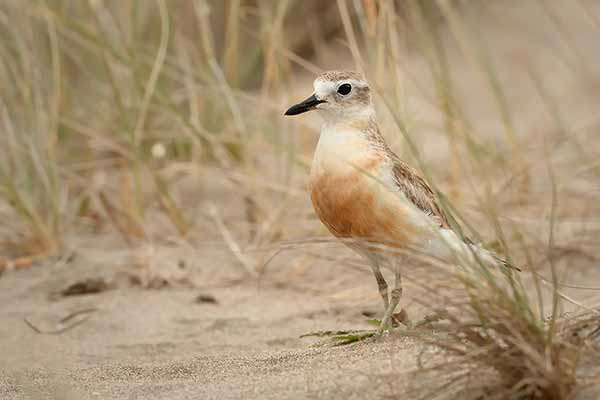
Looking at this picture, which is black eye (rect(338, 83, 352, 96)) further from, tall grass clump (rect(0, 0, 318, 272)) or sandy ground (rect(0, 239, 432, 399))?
tall grass clump (rect(0, 0, 318, 272))

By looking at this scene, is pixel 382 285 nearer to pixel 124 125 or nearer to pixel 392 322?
pixel 392 322

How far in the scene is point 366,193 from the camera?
3.53 metres

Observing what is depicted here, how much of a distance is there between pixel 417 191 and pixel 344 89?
48 centimetres

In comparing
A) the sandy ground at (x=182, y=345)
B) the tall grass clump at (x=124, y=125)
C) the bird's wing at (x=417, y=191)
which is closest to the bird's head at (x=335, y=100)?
the bird's wing at (x=417, y=191)

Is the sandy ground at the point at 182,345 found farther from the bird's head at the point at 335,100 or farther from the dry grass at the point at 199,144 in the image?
the bird's head at the point at 335,100

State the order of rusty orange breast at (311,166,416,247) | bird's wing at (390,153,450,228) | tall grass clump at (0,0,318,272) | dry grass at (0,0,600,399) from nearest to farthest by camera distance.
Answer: rusty orange breast at (311,166,416,247) < bird's wing at (390,153,450,228) < dry grass at (0,0,600,399) < tall grass clump at (0,0,318,272)

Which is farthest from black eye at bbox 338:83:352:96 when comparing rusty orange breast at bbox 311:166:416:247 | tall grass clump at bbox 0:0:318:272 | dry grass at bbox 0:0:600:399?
tall grass clump at bbox 0:0:318:272

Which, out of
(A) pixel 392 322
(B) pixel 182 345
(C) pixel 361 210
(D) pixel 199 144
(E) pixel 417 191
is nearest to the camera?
(C) pixel 361 210

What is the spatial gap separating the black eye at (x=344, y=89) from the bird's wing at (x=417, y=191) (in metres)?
0.30

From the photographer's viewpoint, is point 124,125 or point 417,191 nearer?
point 417,191

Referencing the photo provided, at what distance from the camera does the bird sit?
3.54 m

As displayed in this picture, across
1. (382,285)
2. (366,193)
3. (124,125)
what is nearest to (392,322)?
(382,285)

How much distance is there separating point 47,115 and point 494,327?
3.75m

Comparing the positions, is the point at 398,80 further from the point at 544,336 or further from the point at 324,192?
the point at 544,336
